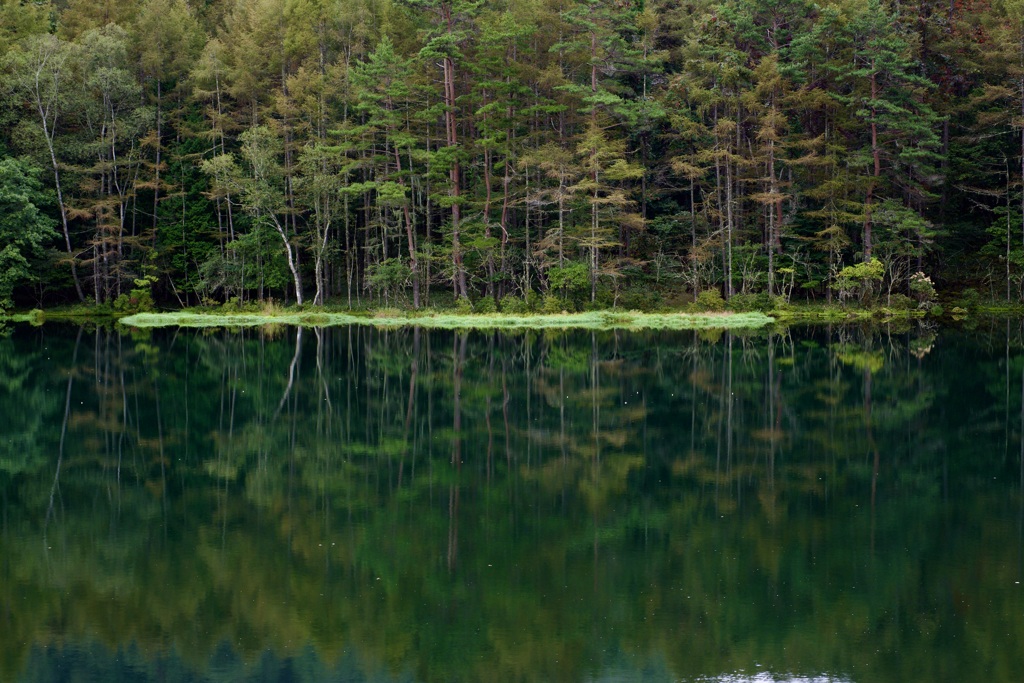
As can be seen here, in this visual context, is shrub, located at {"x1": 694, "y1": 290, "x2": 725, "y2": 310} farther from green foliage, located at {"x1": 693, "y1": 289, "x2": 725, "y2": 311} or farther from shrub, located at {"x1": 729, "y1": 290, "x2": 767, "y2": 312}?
shrub, located at {"x1": 729, "y1": 290, "x2": 767, "y2": 312}

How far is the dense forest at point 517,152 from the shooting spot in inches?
1719

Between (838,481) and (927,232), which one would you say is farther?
(927,232)

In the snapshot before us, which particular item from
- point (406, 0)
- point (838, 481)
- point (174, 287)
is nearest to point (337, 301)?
point (174, 287)

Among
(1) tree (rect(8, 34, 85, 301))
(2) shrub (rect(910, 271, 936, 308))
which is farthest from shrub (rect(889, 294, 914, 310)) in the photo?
(1) tree (rect(8, 34, 85, 301))

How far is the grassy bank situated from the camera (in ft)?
127

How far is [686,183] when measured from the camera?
5109 cm

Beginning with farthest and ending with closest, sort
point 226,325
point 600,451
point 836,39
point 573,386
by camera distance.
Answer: point 836,39
point 226,325
point 573,386
point 600,451

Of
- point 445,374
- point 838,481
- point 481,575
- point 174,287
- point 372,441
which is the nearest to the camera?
point 481,575

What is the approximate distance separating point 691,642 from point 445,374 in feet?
52.6

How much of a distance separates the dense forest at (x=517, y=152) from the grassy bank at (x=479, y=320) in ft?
8.01

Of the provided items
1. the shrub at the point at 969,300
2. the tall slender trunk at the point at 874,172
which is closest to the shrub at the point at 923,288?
the shrub at the point at 969,300

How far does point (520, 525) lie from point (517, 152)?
36698mm

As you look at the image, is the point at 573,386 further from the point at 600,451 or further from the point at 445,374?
the point at 600,451

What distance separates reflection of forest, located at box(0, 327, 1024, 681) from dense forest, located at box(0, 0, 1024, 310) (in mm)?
23351
